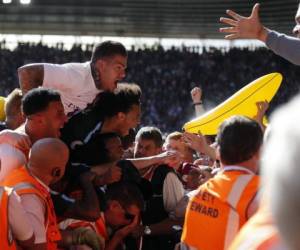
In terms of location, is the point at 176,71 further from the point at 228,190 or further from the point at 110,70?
the point at 228,190

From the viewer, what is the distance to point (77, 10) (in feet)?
96.7

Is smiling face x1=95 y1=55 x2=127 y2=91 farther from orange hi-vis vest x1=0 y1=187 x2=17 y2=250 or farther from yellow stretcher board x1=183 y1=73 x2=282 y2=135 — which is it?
orange hi-vis vest x1=0 y1=187 x2=17 y2=250

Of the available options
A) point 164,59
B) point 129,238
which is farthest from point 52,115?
point 164,59

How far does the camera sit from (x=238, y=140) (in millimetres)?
2512

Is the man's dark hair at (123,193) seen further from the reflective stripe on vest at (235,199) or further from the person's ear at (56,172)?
the reflective stripe on vest at (235,199)

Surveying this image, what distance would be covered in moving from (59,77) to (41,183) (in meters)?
0.76

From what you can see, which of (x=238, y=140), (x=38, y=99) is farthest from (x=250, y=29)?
(x=38, y=99)

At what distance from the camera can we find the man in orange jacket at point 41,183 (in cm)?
290

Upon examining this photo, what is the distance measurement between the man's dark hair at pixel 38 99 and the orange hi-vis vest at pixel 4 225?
0.61 m

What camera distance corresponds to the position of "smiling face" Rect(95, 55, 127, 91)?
3570 millimetres

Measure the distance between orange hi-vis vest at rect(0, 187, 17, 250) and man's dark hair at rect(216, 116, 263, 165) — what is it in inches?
35.9

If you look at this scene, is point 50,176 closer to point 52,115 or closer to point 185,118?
point 52,115

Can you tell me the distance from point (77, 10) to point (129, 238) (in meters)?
26.5

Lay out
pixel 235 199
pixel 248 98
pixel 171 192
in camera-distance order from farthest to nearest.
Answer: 1. pixel 248 98
2. pixel 171 192
3. pixel 235 199
